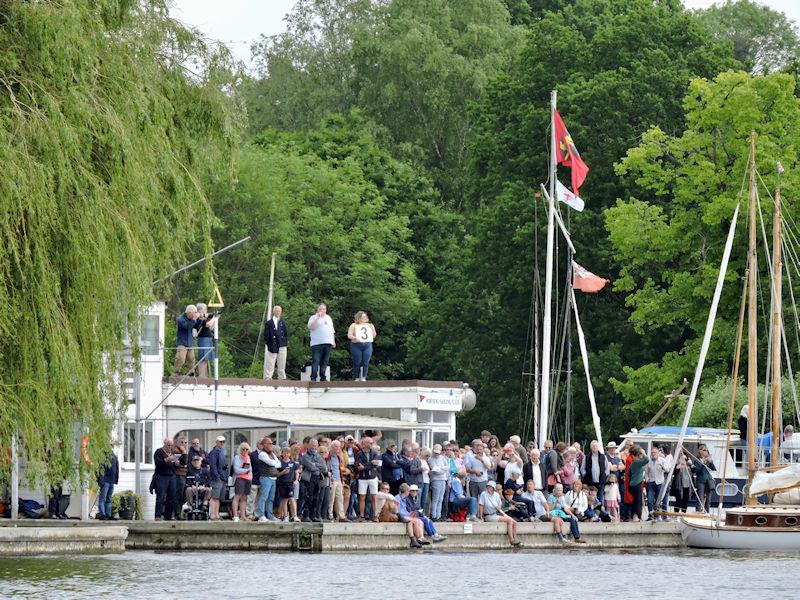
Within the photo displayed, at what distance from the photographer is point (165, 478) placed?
35.5 meters

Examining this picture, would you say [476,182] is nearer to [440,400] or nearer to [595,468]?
[440,400]

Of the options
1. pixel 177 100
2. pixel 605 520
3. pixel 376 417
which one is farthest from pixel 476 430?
pixel 177 100

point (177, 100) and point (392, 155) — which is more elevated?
point (392, 155)

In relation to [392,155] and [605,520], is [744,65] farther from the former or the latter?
A: [605,520]

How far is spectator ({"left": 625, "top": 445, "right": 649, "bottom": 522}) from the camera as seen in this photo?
129 ft

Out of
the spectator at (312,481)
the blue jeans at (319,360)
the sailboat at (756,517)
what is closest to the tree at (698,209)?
the blue jeans at (319,360)

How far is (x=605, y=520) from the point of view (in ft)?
130

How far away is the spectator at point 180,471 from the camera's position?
35.5m

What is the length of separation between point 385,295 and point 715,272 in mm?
15187

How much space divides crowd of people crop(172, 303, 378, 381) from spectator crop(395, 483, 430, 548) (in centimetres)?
577

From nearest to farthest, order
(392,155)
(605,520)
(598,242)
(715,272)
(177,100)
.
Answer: (177,100), (605,520), (715,272), (598,242), (392,155)

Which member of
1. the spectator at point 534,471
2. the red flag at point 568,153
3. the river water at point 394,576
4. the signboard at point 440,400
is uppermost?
the red flag at point 568,153

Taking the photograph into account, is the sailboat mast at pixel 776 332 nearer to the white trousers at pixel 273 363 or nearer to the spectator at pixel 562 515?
the spectator at pixel 562 515

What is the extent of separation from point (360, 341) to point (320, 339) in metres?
0.94
